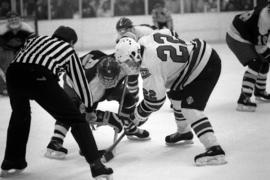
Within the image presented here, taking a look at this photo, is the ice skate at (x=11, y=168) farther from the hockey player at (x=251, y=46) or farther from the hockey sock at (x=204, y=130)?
the hockey player at (x=251, y=46)

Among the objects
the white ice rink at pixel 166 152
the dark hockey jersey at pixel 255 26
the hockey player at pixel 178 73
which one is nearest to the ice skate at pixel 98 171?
the white ice rink at pixel 166 152

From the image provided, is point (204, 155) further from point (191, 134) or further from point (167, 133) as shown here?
point (167, 133)

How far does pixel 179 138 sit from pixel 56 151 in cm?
86

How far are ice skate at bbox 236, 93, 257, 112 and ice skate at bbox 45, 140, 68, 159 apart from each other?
193 centimetres

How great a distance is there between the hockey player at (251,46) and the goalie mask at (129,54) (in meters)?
1.90

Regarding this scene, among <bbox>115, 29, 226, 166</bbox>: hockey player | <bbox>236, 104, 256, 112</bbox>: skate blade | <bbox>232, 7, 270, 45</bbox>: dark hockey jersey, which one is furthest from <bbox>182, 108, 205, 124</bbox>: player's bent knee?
<bbox>232, 7, 270, 45</bbox>: dark hockey jersey

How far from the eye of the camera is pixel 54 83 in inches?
114

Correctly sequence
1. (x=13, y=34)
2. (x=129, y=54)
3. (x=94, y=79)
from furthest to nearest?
(x=13, y=34) < (x=94, y=79) < (x=129, y=54)

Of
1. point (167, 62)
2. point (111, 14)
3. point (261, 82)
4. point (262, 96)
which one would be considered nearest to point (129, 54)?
point (167, 62)

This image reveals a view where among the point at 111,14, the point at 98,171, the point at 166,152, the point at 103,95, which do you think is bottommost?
the point at 166,152

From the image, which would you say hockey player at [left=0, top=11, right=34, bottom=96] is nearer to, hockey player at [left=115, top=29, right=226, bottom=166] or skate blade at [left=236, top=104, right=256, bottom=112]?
skate blade at [left=236, top=104, right=256, bottom=112]

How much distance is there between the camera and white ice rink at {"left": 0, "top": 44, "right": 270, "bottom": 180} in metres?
3.12

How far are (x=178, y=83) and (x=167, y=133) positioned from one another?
2.94 feet

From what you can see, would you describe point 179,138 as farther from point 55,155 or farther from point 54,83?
point 54,83
